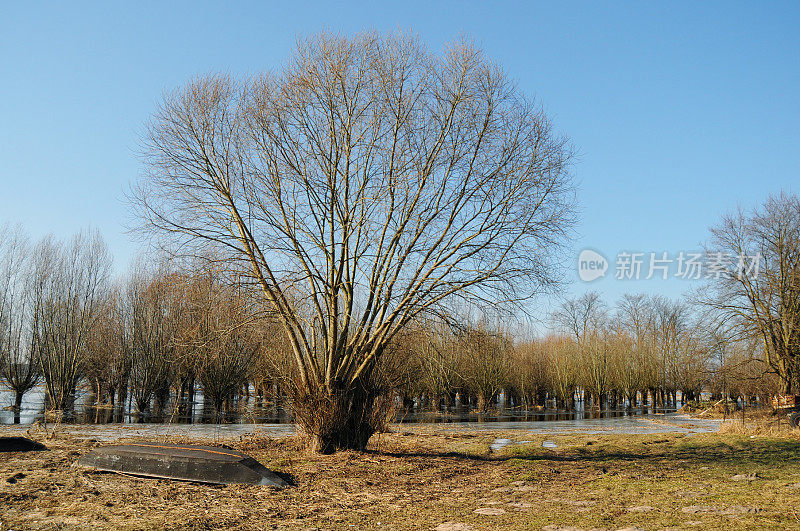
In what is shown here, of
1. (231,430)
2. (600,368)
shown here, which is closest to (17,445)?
(231,430)

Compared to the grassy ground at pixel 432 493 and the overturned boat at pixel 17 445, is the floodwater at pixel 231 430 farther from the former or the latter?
the grassy ground at pixel 432 493

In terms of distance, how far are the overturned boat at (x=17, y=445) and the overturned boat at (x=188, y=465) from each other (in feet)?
10.1

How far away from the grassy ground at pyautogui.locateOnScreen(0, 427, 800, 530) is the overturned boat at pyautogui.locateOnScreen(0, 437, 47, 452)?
396 millimetres

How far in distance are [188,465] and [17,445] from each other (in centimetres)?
488

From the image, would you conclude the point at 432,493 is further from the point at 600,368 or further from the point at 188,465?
the point at 600,368

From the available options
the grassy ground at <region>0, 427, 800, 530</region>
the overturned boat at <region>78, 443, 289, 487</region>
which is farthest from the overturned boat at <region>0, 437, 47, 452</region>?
the overturned boat at <region>78, 443, 289, 487</region>

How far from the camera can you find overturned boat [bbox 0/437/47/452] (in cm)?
1085

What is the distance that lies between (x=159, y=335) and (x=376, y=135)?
23796mm

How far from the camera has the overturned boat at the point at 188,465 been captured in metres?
8.45

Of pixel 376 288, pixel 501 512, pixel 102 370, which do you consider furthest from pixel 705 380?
pixel 102 370

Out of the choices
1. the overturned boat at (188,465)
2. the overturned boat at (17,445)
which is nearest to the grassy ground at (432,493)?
the overturned boat at (188,465)

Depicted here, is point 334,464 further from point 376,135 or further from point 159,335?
point 159,335

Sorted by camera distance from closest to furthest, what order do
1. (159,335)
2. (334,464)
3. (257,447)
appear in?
1. (334,464)
2. (257,447)
3. (159,335)

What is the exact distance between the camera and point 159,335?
102 feet
